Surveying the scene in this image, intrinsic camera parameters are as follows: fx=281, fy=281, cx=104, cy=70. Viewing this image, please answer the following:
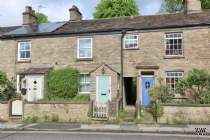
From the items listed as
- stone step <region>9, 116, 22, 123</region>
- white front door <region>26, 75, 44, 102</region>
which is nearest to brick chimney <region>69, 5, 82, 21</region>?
white front door <region>26, 75, 44, 102</region>

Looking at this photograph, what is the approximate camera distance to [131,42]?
2183 cm

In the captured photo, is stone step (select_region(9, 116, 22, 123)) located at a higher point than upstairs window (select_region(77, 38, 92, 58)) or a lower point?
lower

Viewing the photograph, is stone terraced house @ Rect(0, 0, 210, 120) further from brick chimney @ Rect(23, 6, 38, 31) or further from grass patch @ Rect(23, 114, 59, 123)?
grass patch @ Rect(23, 114, 59, 123)

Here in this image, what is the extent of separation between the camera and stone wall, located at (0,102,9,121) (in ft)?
58.7

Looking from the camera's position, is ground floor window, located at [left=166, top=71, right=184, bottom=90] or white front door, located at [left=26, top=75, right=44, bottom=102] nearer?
ground floor window, located at [left=166, top=71, right=184, bottom=90]

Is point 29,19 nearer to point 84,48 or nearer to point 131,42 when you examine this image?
point 84,48

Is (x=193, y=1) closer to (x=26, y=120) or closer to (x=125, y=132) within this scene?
(x=125, y=132)

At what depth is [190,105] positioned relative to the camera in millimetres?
15820

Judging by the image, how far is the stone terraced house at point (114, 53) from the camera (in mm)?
20547

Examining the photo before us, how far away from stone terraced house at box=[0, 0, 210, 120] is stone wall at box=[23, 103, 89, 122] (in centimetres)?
292

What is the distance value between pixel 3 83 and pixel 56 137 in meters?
11.4

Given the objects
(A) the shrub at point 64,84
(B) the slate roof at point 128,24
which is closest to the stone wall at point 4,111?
(A) the shrub at point 64,84

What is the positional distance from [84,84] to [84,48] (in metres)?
2.93

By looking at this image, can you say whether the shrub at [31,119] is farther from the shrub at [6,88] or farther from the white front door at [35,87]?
the white front door at [35,87]
